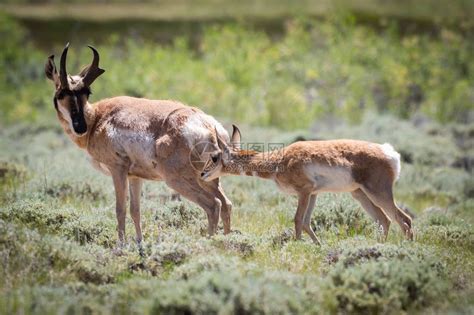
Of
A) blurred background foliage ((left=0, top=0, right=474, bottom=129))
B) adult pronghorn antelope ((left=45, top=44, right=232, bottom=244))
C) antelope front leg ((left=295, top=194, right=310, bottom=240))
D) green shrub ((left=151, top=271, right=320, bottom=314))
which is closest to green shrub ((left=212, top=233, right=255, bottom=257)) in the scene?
adult pronghorn antelope ((left=45, top=44, right=232, bottom=244))

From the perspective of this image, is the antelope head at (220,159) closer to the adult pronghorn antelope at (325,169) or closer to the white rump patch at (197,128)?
the adult pronghorn antelope at (325,169)

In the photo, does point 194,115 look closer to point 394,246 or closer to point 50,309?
point 394,246

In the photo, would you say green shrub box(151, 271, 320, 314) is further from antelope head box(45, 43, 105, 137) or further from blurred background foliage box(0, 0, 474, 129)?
blurred background foliage box(0, 0, 474, 129)

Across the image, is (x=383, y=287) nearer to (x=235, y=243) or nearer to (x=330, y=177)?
(x=235, y=243)

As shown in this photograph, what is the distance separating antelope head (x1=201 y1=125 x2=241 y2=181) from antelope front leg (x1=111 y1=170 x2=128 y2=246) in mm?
1067

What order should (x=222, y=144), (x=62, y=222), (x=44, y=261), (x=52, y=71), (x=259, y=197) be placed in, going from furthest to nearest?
(x=259, y=197), (x=52, y=71), (x=62, y=222), (x=222, y=144), (x=44, y=261)

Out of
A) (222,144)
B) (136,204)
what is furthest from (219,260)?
(136,204)

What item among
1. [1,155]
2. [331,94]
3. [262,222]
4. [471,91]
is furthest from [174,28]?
[262,222]

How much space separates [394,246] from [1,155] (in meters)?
11.4

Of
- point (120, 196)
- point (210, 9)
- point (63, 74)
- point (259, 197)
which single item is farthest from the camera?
point (210, 9)

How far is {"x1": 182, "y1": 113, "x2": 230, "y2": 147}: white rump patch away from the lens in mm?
10070

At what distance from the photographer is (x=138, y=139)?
33.5ft

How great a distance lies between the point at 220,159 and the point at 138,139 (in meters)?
1.15

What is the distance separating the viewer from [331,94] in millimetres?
23609
